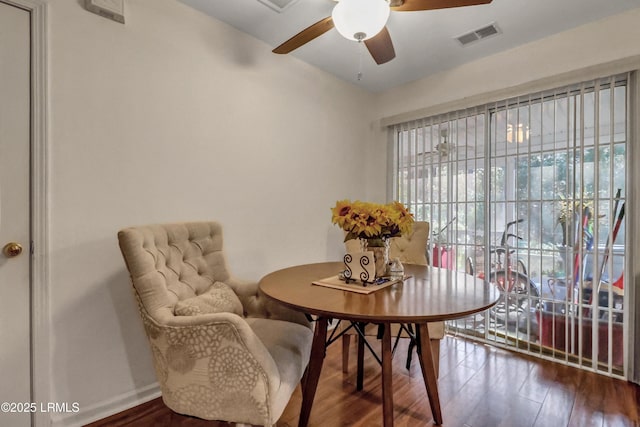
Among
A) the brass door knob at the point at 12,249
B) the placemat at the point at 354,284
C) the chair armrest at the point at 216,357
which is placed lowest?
the chair armrest at the point at 216,357

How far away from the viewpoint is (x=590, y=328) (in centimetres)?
217

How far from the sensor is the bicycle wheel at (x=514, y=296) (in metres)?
2.44

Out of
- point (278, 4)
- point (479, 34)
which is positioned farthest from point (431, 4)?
point (479, 34)

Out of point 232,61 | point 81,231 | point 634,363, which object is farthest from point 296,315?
point 634,363

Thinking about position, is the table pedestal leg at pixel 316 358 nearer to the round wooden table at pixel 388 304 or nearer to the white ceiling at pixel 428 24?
the round wooden table at pixel 388 304

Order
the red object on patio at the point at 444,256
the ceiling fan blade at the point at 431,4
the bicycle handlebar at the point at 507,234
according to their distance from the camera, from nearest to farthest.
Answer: the ceiling fan blade at the point at 431,4
the bicycle handlebar at the point at 507,234
the red object on patio at the point at 444,256

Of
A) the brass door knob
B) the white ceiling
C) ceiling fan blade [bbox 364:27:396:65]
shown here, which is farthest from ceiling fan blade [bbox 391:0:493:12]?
the brass door knob

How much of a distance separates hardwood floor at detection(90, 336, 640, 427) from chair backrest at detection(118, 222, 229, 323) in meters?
0.65

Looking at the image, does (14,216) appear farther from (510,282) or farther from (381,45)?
(510,282)

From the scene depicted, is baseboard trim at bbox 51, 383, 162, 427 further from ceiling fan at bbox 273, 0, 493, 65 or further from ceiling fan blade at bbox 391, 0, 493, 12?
ceiling fan blade at bbox 391, 0, 493, 12

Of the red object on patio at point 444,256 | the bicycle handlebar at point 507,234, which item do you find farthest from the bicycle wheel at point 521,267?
the red object on patio at point 444,256

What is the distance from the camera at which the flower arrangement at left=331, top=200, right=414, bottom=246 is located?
1531 mm

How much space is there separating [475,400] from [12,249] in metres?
2.50

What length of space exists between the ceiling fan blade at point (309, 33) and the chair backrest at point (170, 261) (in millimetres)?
1130
